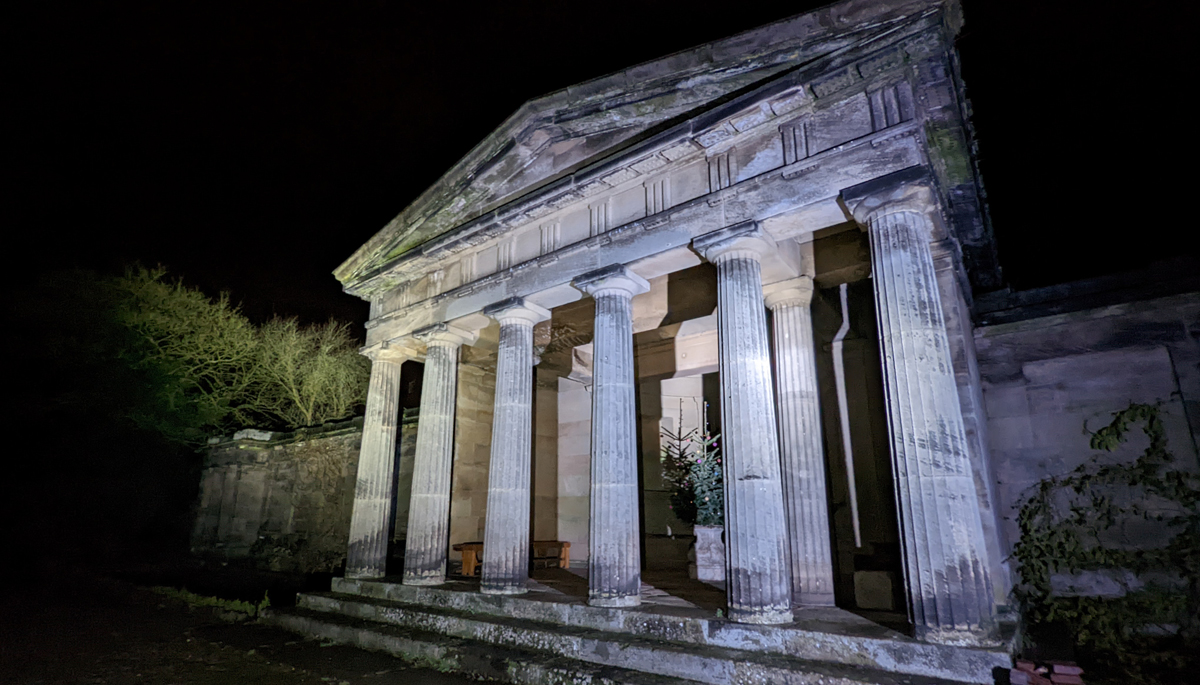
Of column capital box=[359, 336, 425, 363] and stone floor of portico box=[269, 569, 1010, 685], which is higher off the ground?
column capital box=[359, 336, 425, 363]

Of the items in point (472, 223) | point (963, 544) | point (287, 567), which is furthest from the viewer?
point (287, 567)

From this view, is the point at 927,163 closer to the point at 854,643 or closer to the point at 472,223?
the point at 854,643

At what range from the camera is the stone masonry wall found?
24.4 ft

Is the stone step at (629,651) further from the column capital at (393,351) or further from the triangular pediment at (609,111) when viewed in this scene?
the triangular pediment at (609,111)

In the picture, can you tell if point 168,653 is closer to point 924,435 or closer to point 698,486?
point 698,486

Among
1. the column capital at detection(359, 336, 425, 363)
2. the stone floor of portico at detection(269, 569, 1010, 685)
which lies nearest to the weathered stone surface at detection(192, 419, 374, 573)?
the column capital at detection(359, 336, 425, 363)

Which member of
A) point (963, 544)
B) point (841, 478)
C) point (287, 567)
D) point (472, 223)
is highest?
point (472, 223)

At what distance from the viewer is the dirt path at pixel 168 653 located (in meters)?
7.06

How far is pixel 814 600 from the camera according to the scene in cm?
759

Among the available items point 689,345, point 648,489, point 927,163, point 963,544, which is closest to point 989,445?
point 963,544

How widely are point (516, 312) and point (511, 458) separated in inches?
99.4

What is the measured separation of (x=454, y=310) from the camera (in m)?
10.9

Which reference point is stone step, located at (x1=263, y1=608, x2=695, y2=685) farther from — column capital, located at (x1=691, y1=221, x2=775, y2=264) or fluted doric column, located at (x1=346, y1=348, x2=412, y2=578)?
column capital, located at (x1=691, y1=221, x2=775, y2=264)

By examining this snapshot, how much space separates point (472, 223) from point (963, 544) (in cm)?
870
